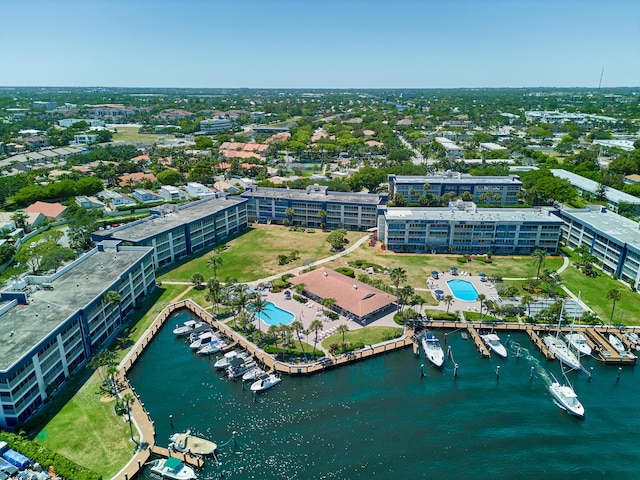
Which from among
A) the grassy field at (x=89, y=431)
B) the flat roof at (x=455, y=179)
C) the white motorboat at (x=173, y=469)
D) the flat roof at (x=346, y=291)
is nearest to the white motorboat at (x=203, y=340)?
the grassy field at (x=89, y=431)

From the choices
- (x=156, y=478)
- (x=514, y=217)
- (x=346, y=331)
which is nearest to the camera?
(x=156, y=478)

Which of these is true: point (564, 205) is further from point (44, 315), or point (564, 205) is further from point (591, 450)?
point (44, 315)

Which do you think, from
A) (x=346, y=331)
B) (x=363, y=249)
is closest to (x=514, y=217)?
(x=363, y=249)

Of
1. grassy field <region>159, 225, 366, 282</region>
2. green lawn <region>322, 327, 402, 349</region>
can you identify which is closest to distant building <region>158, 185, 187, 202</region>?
grassy field <region>159, 225, 366, 282</region>

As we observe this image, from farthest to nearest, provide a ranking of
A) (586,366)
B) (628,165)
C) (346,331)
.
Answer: (628,165) < (346,331) < (586,366)

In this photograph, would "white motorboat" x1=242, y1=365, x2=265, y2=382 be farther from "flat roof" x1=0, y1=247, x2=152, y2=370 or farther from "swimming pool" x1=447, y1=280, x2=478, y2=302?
"swimming pool" x1=447, y1=280, x2=478, y2=302

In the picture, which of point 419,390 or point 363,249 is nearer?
point 419,390

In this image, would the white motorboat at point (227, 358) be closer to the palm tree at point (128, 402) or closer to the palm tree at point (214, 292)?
the palm tree at point (128, 402)
